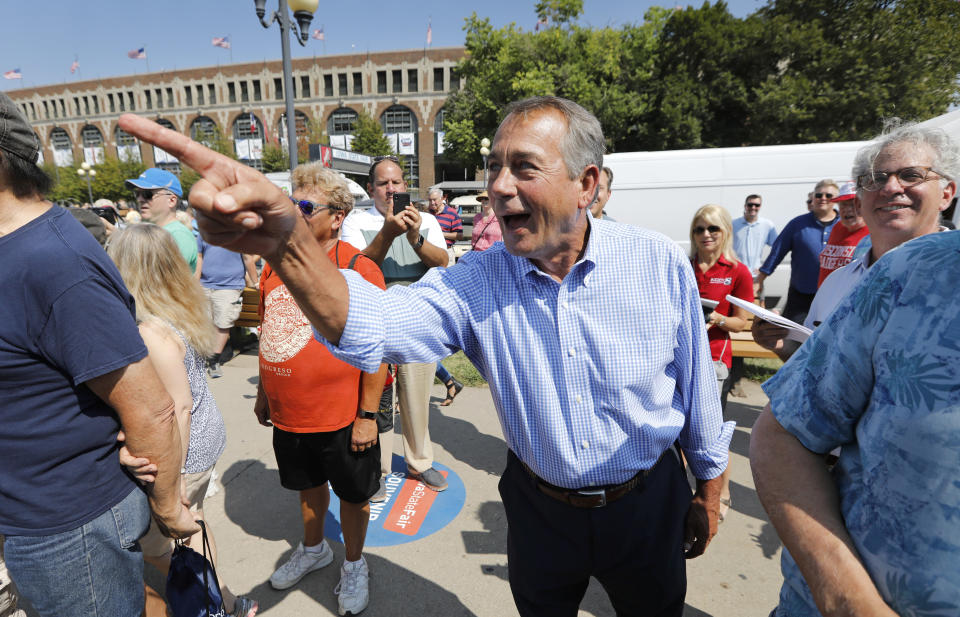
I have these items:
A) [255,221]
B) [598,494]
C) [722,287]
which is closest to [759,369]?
[722,287]

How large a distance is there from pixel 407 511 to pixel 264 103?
53.7m

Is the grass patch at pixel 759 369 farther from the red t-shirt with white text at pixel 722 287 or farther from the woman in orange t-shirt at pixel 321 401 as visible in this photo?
the woman in orange t-shirt at pixel 321 401

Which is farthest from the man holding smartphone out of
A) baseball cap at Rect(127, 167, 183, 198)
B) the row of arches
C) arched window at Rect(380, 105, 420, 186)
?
arched window at Rect(380, 105, 420, 186)

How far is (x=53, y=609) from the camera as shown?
1433 mm

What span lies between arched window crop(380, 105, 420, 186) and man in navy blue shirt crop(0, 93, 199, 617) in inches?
1801

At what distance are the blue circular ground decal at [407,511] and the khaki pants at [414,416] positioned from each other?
16 centimetres

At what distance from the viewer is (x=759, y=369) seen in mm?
5695

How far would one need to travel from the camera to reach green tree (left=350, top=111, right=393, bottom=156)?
3738 centimetres

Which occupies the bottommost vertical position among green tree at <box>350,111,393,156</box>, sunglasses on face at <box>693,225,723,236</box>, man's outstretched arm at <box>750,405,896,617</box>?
man's outstretched arm at <box>750,405,896,617</box>

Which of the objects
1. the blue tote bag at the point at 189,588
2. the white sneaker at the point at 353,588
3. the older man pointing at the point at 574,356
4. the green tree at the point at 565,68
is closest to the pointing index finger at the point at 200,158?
the older man pointing at the point at 574,356

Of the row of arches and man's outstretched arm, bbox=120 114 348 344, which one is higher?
the row of arches

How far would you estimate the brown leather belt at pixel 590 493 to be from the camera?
1.49 m

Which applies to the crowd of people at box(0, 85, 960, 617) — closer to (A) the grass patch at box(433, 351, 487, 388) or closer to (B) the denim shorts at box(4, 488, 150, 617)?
(B) the denim shorts at box(4, 488, 150, 617)

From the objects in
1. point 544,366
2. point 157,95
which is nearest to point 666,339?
point 544,366
